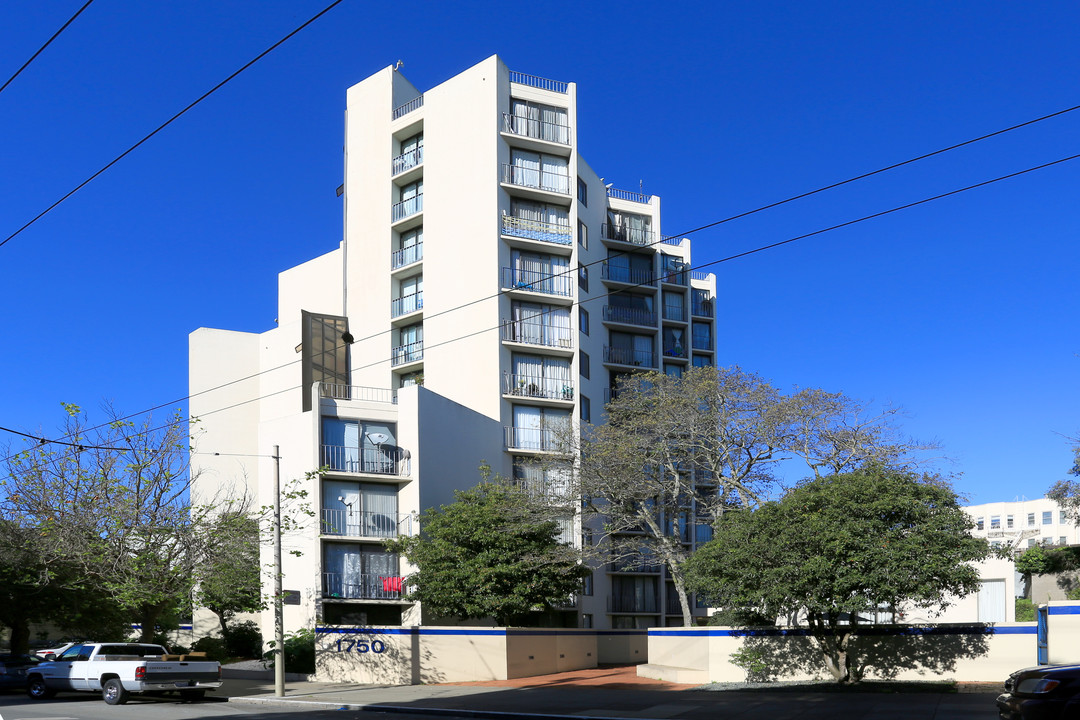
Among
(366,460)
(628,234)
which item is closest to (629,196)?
(628,234)

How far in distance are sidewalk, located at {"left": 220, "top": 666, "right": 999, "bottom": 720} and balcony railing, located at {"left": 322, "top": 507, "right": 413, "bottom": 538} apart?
691 centimetres

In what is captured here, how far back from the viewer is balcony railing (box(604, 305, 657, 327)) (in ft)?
171

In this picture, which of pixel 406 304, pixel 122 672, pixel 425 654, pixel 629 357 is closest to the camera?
pixel 122 672

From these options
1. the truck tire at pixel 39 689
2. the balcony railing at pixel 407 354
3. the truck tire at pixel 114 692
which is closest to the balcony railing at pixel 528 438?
the balcony railing at pixel 407 354

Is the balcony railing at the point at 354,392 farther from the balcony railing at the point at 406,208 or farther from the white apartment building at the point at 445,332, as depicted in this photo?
the balcony railing at the point at 406,208

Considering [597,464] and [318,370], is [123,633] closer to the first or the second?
[318,370]

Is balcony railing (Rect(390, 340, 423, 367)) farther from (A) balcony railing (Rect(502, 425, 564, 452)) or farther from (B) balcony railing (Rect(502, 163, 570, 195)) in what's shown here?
(B) balcony railing (Rect(502, 163, 570, 195))

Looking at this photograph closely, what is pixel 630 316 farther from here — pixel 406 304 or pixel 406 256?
pixel 406 256

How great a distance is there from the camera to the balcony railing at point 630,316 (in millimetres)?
52106

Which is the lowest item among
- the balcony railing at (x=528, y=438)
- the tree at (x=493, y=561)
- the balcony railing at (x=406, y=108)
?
the tree at (x=493, y=561)

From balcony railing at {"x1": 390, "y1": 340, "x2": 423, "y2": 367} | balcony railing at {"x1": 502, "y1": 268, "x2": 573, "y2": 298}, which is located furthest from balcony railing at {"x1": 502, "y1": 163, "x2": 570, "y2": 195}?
balcony railing at {"x1": 390, "y1": 340, "x2": 423, "y2": 367}

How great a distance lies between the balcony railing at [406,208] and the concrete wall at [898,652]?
25545mm

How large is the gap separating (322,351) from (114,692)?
21.3m

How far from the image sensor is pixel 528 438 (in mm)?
44156
